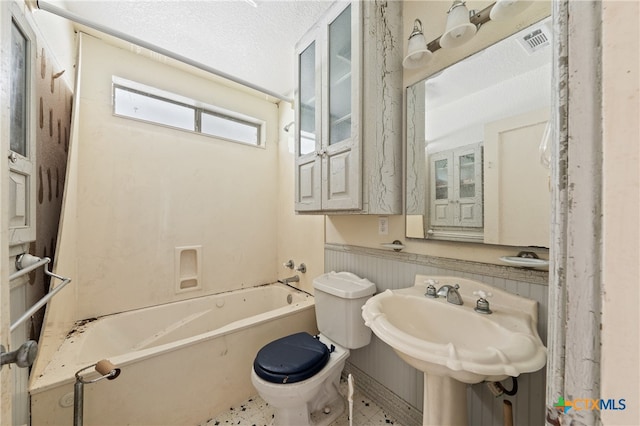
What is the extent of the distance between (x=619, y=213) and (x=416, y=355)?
26.0 inches

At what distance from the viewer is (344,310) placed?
4.81 feet

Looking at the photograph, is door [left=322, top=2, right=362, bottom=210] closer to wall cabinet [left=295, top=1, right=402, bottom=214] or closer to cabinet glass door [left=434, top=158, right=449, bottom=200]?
wall cabinet [left=295, top=1, right=402, bottom=214]

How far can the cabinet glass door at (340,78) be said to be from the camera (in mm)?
1453

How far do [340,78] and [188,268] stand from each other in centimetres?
195

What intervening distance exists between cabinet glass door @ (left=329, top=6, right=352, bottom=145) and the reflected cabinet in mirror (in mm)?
365

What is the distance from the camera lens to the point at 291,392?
3.89ft

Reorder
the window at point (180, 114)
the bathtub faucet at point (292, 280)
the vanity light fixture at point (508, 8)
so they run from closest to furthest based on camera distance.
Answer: the vanity light fixture at point (508, 8)
the window at point (180, 114)
the bathtub faucet at point (292, 280)

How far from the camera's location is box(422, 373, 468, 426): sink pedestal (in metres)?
0.98

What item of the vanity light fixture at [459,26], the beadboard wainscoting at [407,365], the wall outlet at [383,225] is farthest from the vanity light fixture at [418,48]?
the beadboard wainscoting at [407,365]

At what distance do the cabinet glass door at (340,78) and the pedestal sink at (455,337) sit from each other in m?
0.96

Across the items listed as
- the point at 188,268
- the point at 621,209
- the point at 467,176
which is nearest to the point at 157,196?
the point at 188,268

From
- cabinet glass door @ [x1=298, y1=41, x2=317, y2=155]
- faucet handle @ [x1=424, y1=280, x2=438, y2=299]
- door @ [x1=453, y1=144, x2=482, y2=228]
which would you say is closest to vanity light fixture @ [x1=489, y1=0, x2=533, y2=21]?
door @ [x1=453, y1=144, x2=482, y2=228]

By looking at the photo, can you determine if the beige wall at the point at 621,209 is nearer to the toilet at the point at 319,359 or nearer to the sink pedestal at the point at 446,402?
the sink pedestal at the point at 446,402

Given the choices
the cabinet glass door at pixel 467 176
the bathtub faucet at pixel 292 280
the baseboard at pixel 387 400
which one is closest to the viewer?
the cabinet glass door at pixel 467 176
